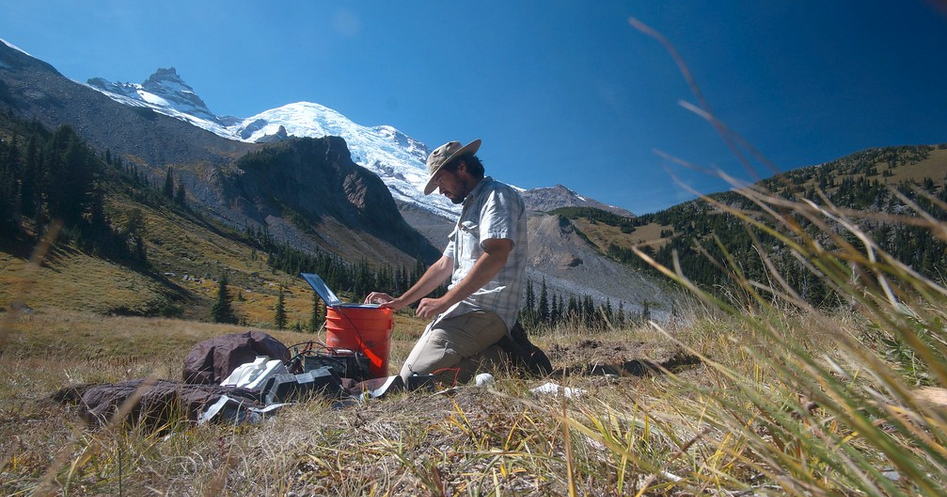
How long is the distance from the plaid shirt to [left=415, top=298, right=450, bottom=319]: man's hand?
22 cm

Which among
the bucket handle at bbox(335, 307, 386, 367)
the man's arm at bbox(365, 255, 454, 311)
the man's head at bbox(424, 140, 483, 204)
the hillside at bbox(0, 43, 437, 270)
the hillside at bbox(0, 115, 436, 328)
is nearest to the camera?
the bucket handle at bbox(335, 307, 386, 367)

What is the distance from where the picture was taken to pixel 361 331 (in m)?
4.62

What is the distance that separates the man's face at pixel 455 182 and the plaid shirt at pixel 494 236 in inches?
4.5

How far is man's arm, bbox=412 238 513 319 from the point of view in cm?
395

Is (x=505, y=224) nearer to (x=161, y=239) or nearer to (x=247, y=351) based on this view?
(x=247, y=351)

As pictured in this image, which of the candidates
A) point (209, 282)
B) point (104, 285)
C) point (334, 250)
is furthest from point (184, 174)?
point (104, 285)

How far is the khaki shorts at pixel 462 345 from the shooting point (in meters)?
4.16

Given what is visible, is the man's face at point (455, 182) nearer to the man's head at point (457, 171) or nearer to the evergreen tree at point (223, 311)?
the man's head at point (457, 171)

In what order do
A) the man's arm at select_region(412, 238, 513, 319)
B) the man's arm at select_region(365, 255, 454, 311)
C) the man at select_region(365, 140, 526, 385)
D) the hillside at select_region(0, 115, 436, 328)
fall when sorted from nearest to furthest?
1. the man's arm at select_region(412, 238, 513, 319)
2. the man at select_region(365, 140, 526, 385)
3. the man's arm at select_region(365, 255, 454, 311)
4. the hillside at select_region(0, 115, 436, 328)

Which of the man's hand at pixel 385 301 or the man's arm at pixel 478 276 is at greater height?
the man's arm at pixel 478 276

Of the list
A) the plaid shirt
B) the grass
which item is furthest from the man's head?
the grass

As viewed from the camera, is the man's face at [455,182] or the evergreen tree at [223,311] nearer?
the man's face at [455,182]

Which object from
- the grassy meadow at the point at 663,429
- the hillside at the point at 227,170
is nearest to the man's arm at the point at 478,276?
the grassy meadow at the point at 663,429

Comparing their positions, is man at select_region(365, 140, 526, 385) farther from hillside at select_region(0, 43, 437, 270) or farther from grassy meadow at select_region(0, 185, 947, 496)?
hillside at select_region(0, 43, 437, 270)
